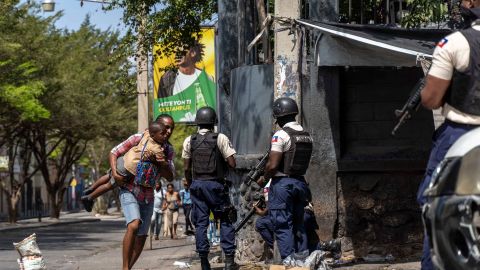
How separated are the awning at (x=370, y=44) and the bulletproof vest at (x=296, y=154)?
1.04m

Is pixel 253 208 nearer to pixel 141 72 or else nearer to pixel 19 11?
pixel 141 72

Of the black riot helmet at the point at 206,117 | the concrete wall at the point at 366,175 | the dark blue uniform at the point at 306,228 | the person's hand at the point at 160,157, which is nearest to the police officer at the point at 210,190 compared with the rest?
the black riot helmet at the point at 206,117

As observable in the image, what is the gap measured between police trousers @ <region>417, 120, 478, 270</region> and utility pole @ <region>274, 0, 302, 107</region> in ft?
15.6

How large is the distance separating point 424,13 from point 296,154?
3.43 meters

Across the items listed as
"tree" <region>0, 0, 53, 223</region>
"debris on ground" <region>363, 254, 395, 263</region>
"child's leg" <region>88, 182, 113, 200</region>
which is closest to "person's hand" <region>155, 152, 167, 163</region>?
"child's leg" <region>88, 182, 113, 200</region>

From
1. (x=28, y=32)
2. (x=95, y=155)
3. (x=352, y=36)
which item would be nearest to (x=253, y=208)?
(x=352, y=36)

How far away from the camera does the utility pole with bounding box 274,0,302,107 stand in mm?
10617

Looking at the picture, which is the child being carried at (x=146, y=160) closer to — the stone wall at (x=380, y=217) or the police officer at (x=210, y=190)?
the police officer at (x=210, y=190)

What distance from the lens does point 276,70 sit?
10.7 metres

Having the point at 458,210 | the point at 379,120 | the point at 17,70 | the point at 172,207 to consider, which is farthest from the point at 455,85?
the point at 17,70

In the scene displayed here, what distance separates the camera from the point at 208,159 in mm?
10742

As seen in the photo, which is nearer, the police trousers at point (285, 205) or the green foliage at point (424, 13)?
the police trousers at point (285, 205)

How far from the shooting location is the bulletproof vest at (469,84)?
5.69 meters

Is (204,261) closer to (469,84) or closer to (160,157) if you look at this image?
(160,157)
